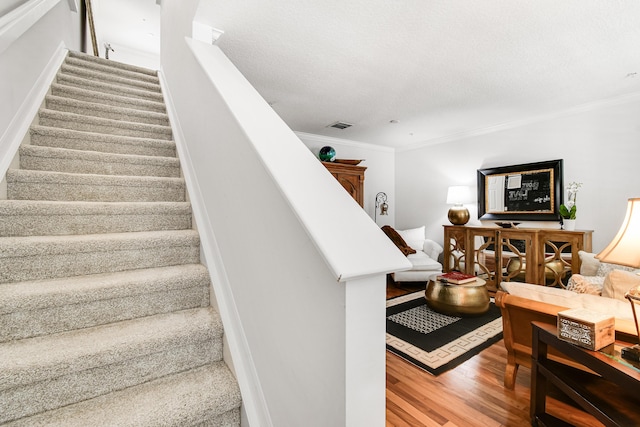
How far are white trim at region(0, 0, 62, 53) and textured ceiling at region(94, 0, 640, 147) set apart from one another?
914 mm

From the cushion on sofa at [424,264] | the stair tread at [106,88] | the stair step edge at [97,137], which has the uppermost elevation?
the stair tread at [106,88]

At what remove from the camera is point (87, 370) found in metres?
1.01

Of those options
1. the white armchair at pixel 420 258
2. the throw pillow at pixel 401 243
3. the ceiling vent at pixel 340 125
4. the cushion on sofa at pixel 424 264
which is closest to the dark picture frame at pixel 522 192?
the white armchair at pixel 420 258

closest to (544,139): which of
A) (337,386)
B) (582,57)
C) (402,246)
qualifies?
(582,57)

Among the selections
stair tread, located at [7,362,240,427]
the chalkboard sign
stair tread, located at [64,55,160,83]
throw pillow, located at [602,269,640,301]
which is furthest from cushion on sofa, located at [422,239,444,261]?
stair tread, located at [64,55,160,83]

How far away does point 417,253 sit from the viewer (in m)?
4.70

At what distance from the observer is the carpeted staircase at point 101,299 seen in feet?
3.17

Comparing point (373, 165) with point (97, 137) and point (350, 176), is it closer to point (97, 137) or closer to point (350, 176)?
point (350, 176)

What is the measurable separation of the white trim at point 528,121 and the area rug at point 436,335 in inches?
101

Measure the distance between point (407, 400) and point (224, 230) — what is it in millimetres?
1519

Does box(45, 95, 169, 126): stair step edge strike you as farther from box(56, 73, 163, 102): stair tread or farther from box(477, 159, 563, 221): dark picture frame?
box(477, 159, 563, 221): dark picture frame

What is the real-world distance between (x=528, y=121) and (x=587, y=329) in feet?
11.9

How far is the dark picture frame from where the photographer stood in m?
3.83

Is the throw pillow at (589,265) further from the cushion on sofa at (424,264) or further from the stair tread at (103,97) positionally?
the stair tread at (103,97)
